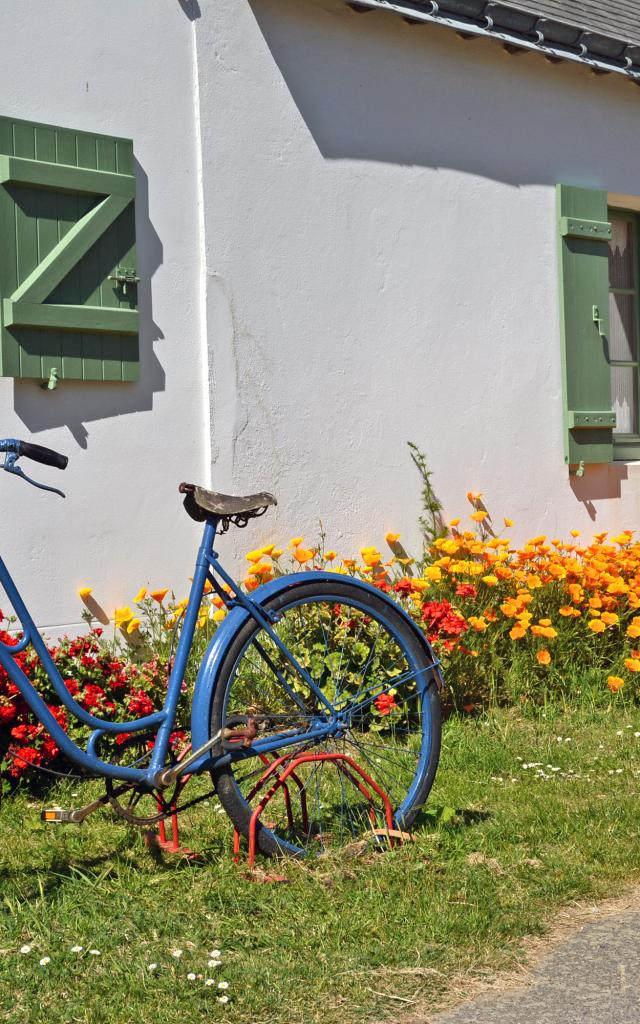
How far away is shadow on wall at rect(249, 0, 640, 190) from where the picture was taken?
5809 millimetres

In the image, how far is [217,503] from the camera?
3.29 metres

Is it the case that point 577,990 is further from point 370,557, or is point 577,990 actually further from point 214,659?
point 370,557

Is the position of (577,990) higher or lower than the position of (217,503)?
lower

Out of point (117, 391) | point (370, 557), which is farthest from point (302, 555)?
point (117, 391)

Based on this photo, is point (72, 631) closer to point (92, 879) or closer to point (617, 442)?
point (92, 879)

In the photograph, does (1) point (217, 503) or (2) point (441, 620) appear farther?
(2) point (441, 620)

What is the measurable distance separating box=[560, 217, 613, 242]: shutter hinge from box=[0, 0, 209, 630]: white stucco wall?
2.48 m

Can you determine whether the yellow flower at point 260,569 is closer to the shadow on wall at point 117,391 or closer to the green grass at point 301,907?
the shadow on wall at point 117,391

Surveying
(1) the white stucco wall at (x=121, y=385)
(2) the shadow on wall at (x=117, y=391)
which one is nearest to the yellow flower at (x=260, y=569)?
(1) the white stucco wall at (x=121, y=385)

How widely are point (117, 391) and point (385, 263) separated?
1.75 meters

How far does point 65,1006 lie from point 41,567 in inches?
101

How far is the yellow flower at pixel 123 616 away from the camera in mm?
4910

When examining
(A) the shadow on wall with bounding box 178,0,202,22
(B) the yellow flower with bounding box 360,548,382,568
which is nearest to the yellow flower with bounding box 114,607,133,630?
(B) the yellow flower with bounding box 360,548,382,568

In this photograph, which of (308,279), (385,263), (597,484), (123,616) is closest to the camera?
(123,616)
